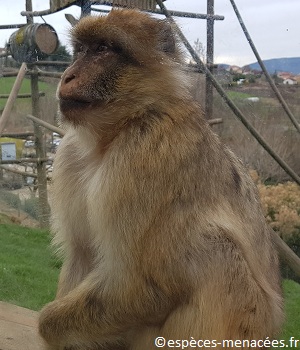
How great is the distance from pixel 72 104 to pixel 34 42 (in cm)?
303

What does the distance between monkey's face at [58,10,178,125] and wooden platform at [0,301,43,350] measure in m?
1.22

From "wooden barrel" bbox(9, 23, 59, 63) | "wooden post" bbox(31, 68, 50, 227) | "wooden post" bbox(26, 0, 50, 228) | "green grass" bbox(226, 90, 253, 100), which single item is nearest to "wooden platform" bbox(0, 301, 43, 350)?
"green grass" bbox(226, 90, 253, 100)

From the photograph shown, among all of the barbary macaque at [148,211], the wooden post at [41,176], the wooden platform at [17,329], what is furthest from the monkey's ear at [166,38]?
the wooden post at [41,176]

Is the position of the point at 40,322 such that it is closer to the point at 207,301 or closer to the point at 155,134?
the point at 207,301

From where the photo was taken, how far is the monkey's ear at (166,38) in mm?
2141

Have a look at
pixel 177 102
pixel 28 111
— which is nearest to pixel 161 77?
pixel 177 102

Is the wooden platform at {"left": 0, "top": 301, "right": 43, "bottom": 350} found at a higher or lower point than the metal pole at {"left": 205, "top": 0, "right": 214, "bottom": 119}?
lower

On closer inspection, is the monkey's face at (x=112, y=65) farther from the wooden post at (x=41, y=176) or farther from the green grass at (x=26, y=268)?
the wooden post at (x=41, y=176)

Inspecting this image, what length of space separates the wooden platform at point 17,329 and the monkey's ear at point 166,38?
1450mm

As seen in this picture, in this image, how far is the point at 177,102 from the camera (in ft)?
6.88

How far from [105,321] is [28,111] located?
18.6 feet

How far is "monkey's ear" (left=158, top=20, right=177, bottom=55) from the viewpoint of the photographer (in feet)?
7.02

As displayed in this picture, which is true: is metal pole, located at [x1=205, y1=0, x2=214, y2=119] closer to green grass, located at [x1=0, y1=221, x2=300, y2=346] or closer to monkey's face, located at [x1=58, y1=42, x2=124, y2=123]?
green grass, located at [x1=0, y1=221, x2=300, y2=346]

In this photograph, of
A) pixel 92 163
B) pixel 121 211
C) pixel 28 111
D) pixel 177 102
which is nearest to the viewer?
pixel 121 211
